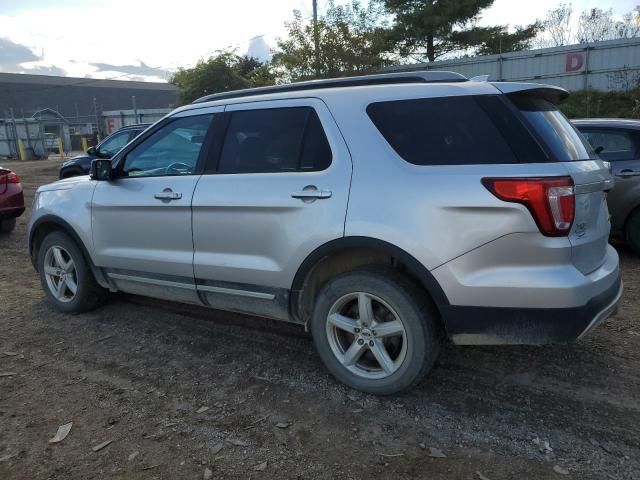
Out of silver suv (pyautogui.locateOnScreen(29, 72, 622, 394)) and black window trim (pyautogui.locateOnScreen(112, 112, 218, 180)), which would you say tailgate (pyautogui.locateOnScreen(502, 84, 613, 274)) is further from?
black window trim (pyautogui.locateOnScreen(112, 112, 218, 180))

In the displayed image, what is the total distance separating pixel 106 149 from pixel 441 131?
37.3ft

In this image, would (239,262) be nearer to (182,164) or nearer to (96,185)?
(182,164)

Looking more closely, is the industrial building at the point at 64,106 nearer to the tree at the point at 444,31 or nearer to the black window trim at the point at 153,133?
the tree at the point at 444,31

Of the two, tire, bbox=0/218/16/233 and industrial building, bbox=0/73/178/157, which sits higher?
industrial building, bbox=0/73/178/157

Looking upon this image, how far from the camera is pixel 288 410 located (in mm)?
3219

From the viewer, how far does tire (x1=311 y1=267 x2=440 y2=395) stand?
3092 millimetres

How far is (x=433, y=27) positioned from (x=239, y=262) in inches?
946

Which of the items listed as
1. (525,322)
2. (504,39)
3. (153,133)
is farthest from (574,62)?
(525,322)

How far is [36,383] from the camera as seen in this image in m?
3.69

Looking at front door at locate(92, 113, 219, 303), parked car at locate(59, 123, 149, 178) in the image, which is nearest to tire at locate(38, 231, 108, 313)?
front door at locate(92, 113, 219, 303)

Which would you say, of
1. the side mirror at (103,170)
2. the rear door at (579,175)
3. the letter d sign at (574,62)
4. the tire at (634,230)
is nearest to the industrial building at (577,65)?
the letter d sign at (574,62)

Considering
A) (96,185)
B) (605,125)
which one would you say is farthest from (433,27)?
(96,185)

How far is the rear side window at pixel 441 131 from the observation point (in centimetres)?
290

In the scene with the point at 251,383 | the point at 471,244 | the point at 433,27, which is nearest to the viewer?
the point at 471,244
